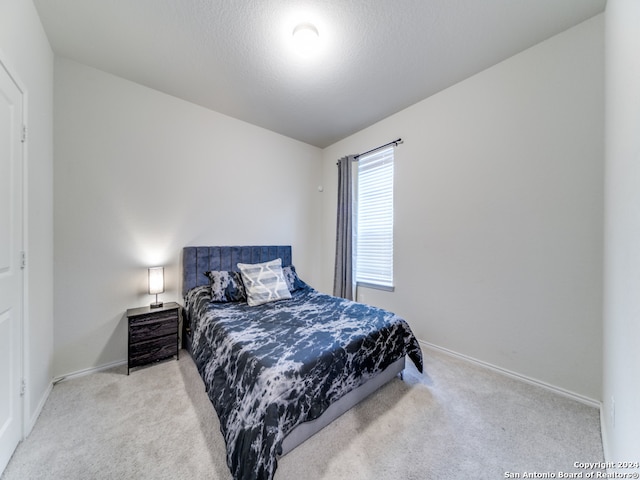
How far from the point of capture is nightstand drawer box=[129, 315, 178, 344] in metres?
2.20

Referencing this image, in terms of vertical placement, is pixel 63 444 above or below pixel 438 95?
below

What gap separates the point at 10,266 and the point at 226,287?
1490 mm

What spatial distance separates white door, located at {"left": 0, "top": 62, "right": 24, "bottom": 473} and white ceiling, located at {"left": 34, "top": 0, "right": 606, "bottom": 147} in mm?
967

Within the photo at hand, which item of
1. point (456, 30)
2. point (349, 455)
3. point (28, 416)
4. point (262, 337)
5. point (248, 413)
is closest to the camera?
point (248, 413)

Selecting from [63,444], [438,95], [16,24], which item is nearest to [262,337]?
[63,444]

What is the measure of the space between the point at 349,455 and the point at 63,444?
1732mm

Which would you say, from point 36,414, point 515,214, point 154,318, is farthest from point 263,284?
point 515,214

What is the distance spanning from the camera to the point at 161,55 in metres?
2.13

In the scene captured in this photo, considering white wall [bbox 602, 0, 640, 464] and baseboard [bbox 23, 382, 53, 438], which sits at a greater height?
white wall [bbox 602, 0, 640, 464]

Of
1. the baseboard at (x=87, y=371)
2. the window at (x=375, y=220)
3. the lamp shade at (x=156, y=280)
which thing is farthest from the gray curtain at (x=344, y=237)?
the baseboard at (x=87, y=371)

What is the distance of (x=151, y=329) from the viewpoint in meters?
2.29

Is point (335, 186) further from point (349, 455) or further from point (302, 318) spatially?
point (349, 455)

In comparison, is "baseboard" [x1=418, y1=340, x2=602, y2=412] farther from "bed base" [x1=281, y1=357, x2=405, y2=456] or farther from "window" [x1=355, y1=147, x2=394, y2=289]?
"window" [x1=355, y1=147, x2=394, y2=289]

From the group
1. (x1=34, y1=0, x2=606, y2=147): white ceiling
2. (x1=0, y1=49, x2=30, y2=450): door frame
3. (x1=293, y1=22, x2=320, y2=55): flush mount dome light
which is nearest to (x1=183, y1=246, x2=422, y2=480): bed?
(x1=0, y1=49, x2=30, y2=450): door frame
